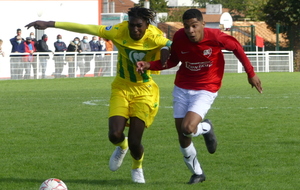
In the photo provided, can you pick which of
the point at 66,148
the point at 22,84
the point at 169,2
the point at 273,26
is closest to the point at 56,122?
the point at 66,148

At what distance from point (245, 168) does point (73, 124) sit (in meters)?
5.67

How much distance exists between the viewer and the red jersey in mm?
7605

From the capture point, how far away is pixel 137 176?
25.1 ft

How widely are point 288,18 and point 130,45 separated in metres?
33.3

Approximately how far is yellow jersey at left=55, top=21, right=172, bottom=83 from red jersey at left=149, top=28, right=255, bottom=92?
0.24 metres

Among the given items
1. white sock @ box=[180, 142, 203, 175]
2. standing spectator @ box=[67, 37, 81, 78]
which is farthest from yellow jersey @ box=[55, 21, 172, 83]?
standing spectator @ box=[67, 37, 81, 78]

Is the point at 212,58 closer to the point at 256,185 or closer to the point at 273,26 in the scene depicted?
the point at 256,185

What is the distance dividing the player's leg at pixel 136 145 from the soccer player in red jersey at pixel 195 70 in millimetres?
463

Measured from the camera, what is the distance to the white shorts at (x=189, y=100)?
7582mm

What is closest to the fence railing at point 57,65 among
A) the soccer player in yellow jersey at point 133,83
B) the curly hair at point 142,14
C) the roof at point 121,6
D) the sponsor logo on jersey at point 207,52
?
the soccer player in yellow jersey at point 133,83

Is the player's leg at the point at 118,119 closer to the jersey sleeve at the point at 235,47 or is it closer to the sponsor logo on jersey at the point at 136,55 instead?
the sponsor logo on jersey at the point at 136,55

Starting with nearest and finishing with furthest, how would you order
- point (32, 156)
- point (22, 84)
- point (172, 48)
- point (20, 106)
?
point (172, 48) → point (32, 156) → point (20, 106) → point (22, 84)

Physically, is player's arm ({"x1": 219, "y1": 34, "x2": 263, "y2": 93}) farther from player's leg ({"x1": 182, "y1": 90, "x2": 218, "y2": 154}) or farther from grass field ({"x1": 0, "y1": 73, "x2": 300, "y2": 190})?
grass field ({"x1": 0, "y1": 73, "x2": 300, "y2": 190})

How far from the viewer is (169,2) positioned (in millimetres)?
101312
